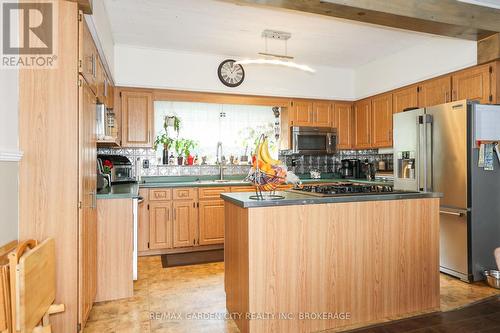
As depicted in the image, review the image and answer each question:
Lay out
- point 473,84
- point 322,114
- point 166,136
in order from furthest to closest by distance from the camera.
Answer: point 322,114
point 166,136
point 473,84

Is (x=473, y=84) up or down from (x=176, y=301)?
up

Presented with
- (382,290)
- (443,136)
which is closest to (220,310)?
(382,290)

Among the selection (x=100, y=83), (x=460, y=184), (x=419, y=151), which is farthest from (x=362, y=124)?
(x=100, y=83)

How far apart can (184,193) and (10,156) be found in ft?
8.60

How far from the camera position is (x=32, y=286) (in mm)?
1539

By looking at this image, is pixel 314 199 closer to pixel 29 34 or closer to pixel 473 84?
pixel 29 34

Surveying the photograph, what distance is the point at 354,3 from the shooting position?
8.62 feet

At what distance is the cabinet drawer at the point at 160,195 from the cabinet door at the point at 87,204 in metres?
1.52

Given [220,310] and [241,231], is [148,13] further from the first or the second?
[220,310]

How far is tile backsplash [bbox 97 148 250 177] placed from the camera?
4.62 meters

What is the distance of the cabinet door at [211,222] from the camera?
172 inches

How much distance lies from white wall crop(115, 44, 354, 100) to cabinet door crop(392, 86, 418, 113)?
37.3 inches

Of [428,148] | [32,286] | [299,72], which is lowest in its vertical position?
[32,286]

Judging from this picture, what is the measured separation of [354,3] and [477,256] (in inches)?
105
